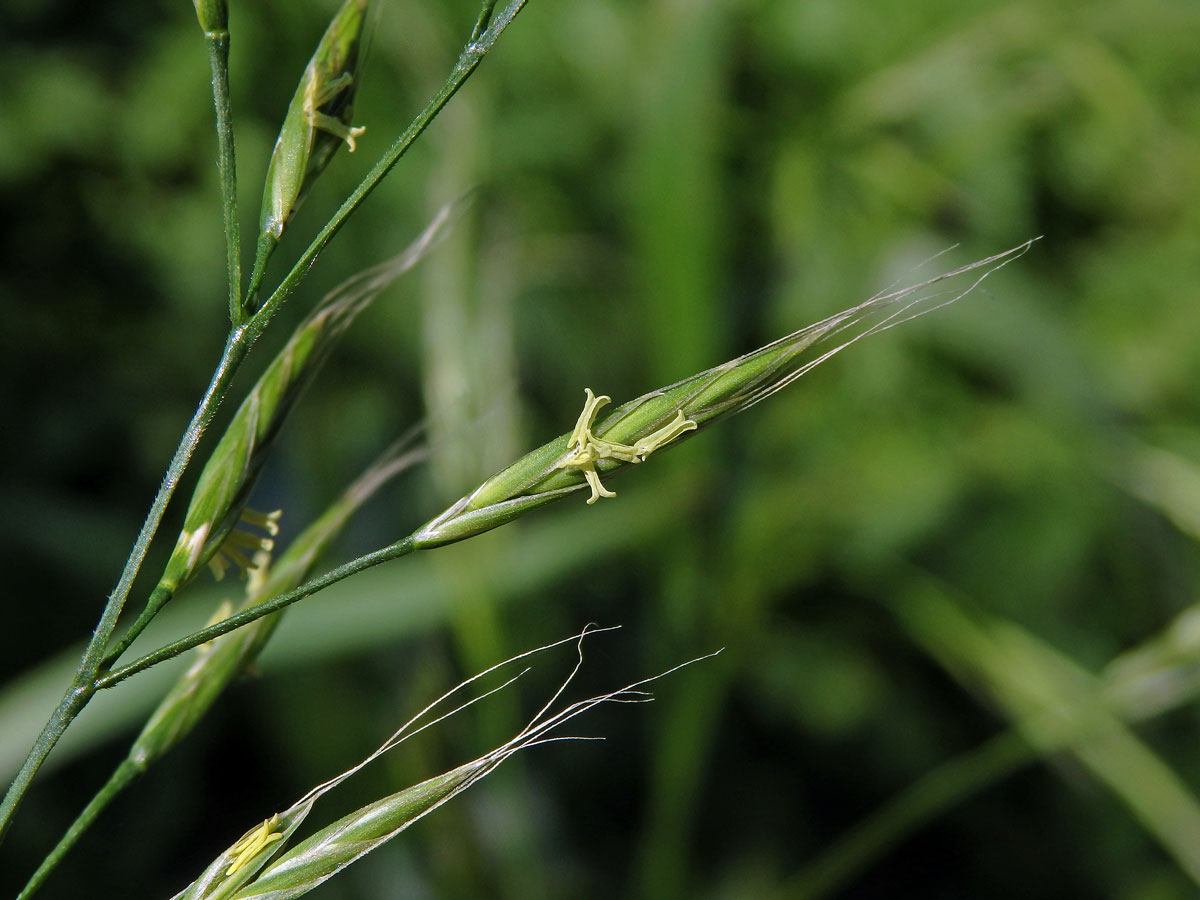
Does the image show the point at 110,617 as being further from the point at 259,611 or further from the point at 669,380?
the point at 669,380

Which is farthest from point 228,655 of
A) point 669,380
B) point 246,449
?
point 669,380

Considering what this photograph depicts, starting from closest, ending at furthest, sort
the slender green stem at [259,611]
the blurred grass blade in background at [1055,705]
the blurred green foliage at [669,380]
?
the slender green stem at [259,611]
the blurred grass blade in background at [1055,705]
the blurred green foliage at [669,380]

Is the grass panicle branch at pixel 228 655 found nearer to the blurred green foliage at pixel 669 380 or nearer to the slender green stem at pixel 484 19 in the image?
the slender green stem at pixel 484 19

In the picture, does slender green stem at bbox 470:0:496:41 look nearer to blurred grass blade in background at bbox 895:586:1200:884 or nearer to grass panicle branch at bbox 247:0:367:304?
grass panicle branch at bbox 247:0:367:304

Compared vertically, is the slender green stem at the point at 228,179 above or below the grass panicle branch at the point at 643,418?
above

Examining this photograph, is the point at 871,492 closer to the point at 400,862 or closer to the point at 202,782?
the point at 400,862

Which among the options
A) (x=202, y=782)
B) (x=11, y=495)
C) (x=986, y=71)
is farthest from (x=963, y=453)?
(x=11, y=495)

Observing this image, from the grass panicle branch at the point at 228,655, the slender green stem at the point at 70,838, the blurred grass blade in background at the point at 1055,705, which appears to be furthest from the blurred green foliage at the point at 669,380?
the slender green stem at the point at 70,838
